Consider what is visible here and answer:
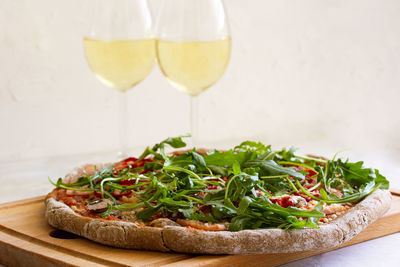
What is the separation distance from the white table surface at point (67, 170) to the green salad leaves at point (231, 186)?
0.36 feet

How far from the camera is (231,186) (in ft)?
4.32

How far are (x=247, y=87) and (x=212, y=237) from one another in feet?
6.95

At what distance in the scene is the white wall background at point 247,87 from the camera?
251 centimetres

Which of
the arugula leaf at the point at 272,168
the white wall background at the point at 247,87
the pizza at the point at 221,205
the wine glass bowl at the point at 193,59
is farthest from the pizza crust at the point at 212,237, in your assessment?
the white wall background at the point at 247,87

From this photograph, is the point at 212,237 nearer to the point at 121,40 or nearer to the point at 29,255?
the point at 29,255

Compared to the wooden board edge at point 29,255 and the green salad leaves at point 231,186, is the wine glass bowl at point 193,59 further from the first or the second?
the wooden board edge at point 29,255

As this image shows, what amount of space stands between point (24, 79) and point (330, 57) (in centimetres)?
172

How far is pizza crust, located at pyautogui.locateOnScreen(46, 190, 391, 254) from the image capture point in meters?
1.12

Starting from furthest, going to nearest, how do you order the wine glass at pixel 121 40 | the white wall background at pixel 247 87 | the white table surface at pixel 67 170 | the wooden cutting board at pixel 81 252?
the white wall background at pixel 247 87 < the wine glass at pixel 121 40 < the white table surface at pixel 67 170 < the wooden cutting board at pixel 81 252

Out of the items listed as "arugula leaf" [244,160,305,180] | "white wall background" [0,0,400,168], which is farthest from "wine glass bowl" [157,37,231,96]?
"white wall background" [0,0,400,168]

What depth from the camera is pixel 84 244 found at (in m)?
1.22

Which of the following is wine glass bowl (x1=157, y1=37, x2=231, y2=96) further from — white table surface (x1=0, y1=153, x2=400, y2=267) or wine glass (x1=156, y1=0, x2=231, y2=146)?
white table surface (x1=0, y1=153, x2=400, y2=267)

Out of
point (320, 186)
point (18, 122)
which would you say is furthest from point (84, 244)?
point (18, 122)

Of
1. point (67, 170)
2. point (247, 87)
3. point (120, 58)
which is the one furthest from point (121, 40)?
point (247, 87)
